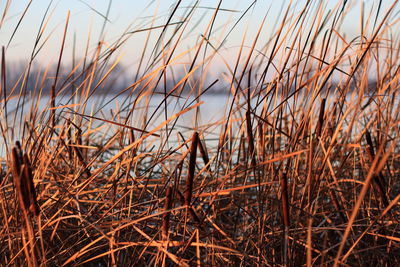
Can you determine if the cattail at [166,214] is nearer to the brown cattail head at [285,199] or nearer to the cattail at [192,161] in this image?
the cattail at [192,161]

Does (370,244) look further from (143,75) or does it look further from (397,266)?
(143,75)

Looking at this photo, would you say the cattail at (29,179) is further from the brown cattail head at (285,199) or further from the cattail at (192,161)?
the brown cattail head at (285,199)

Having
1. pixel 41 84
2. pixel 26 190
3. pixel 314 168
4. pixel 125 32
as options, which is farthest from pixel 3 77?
pixel 314 168

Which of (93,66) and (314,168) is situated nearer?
(314,168)

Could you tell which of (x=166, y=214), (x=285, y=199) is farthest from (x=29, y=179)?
(x=285, y=199)

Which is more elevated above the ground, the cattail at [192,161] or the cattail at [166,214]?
the cattail at [192,161]

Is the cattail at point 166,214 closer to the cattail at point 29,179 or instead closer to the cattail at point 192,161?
the cattail at point 192,161

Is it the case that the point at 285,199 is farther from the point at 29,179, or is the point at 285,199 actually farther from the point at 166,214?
the point at 29,179

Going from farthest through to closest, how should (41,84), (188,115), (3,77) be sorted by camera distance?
(188,115), (41,84), (3,77)

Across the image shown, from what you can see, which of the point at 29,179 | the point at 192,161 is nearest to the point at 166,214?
the point at 192,161

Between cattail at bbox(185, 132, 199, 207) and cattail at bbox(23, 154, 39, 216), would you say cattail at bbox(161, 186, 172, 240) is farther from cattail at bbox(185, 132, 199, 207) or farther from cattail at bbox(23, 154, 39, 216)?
cattail at bbox(23, 154, 39, 216)

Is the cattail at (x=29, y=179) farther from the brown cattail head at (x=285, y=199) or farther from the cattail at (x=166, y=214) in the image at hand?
the brown cattail head at (x=285, y=199)

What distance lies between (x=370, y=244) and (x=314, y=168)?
289mm

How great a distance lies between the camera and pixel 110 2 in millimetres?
1172
